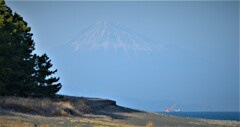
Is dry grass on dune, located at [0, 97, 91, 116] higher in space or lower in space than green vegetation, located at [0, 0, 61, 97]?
lower

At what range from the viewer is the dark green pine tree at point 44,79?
40.3 metres

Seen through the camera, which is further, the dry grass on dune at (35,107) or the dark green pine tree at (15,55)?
the dark green pine tree at (15,55)

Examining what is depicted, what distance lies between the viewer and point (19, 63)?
129 feet

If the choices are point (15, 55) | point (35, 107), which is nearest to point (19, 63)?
point (15, 55)

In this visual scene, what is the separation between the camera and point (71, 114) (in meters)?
33.3

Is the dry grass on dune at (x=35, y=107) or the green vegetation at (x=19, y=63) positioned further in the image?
the green vegetation at (x=19, y=63)

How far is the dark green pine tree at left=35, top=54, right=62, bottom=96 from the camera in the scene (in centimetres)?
4034

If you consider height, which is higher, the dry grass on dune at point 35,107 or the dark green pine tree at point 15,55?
the dark green pine tree at point 15,55

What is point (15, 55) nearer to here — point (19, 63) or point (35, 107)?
point (19, 63)

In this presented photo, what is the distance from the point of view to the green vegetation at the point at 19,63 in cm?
3634

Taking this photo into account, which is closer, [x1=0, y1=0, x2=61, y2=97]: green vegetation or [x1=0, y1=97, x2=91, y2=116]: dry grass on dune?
[x1=0, y1=97, x2=91, y2=116]: dry grass on dune

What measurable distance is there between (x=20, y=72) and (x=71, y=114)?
701 cm

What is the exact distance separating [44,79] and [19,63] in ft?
9.61

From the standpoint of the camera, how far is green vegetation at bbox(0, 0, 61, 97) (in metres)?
36.3
